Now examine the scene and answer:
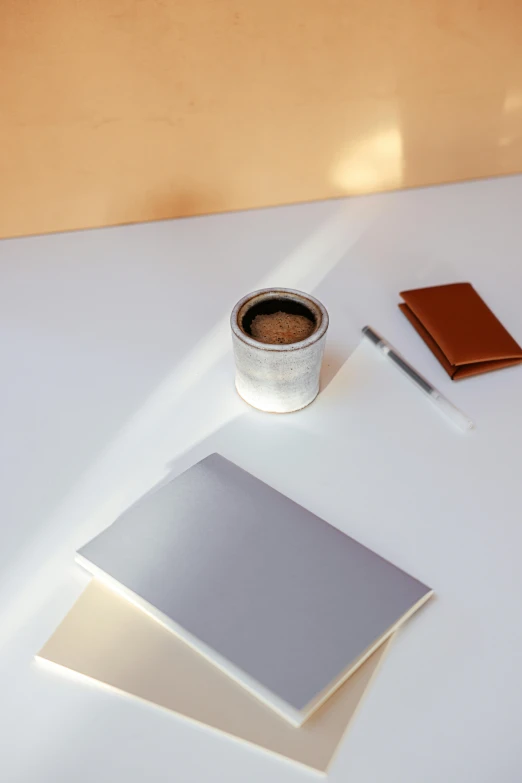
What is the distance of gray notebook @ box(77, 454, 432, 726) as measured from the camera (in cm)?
57

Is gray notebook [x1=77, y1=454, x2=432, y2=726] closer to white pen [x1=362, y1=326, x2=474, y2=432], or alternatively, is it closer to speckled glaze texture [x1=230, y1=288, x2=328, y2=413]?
speckled glaze texture [x1=230, y1=288, x2=328, y2=413]

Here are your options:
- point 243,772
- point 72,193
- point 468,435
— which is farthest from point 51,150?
point 243,772

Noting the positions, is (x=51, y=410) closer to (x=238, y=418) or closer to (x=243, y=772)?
(x=238, y=418)

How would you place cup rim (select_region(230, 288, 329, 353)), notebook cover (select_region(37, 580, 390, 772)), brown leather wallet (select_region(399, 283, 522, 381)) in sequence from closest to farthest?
notebook cover (select_region(37, 580, 390, 772)) < cup rim (select_region(230, 288, 329, 353)) < brown leather wallet (select_region(399, 283, 522, 381))

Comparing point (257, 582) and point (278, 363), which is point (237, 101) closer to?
point (278, 363)

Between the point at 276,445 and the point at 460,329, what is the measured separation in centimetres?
28

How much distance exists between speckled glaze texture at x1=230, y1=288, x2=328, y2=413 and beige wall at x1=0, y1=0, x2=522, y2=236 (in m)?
0.38

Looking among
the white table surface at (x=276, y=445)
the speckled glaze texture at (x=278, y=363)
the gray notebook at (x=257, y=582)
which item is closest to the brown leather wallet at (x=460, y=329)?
the white table surface at (x=276, y=445)

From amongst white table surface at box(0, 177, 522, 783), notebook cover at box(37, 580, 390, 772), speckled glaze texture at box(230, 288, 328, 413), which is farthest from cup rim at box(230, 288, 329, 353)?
notebook cover at box(37, 580, 390, 772)

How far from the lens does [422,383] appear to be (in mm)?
824

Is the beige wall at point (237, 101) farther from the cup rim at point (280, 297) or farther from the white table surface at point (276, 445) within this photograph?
the cup rim at point (280, 297)

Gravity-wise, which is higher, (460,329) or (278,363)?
(460,329)

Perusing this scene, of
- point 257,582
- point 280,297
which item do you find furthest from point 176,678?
point 280,297

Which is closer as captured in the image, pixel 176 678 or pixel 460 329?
pixel 176 678
